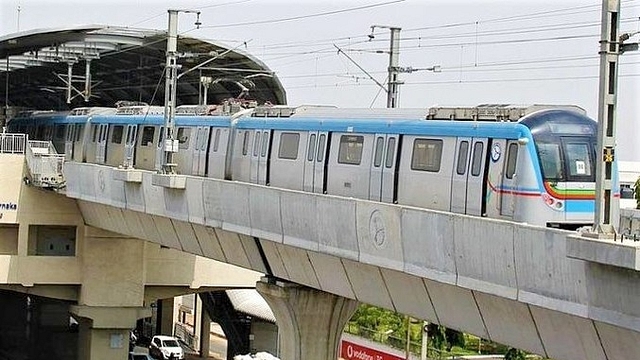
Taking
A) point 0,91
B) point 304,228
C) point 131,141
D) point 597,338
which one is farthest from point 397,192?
point 0,91

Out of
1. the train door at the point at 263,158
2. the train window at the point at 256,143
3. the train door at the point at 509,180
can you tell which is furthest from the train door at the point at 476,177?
the train window at the point at 256,143

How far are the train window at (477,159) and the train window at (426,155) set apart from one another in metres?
1.00

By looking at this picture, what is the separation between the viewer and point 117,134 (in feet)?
133

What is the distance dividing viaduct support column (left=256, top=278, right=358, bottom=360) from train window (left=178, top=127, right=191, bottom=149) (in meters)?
7.91

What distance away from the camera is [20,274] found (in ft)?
131

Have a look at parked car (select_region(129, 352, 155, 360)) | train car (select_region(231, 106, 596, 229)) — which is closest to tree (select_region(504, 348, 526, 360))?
parked car (select_region(129, 352, 155, 360))

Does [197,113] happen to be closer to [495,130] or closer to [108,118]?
[108,118]

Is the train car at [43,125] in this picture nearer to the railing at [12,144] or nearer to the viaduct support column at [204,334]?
the railing at [12,144]

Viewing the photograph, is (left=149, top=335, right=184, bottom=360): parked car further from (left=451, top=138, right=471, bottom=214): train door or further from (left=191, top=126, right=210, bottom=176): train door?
(left=451, top=138, right=471, bottom=214): train door

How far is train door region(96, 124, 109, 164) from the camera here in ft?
137

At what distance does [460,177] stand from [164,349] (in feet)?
107

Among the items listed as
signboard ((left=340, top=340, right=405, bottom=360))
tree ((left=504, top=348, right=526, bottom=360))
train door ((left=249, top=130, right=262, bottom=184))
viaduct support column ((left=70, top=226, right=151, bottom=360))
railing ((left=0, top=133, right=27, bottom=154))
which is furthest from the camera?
tree ((left=504, top=348, right=526, bottom=360))

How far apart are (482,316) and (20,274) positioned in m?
24.3

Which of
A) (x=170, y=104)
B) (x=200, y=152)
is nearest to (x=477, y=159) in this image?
(x=200, y=152)
